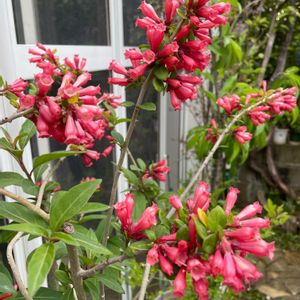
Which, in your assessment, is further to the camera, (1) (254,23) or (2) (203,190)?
(1) (254,23)

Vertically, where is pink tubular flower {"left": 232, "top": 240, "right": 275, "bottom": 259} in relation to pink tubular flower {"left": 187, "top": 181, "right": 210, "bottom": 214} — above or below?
below

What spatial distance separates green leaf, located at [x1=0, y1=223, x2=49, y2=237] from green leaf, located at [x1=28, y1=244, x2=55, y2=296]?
0.02 meters

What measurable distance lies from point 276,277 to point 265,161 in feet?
4.07

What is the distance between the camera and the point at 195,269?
387 mm

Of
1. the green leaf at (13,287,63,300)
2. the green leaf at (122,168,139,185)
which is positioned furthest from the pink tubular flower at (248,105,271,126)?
the green leaf at (13,287,63,300)

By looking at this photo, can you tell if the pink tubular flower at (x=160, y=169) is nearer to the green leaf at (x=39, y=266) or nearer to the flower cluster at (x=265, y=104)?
the flower cluster at (x=265, y=104)

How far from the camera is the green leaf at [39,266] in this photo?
1.09 ft

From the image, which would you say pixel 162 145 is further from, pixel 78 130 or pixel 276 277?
pixel 78 130

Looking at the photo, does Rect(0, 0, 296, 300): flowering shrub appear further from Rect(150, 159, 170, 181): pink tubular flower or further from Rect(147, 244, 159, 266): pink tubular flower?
Rect(150, 159, 170, 181): pink tubular flower

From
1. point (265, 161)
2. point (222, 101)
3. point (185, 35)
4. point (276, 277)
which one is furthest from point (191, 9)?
point (265, 161)

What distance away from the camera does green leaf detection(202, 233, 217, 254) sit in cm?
38

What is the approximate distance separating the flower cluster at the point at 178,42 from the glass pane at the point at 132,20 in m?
1.01

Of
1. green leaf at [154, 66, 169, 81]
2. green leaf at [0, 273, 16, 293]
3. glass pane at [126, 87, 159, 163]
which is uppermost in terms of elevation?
green leaf at [154, 66, 169, 81]

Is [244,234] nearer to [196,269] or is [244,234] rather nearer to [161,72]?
[196,269]
